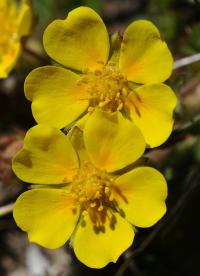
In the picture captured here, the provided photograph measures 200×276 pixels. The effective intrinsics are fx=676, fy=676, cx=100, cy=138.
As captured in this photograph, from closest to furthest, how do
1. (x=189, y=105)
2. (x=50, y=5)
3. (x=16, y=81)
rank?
(x=189, y=105) < (x=50, y=5) < (x=16, y=81)

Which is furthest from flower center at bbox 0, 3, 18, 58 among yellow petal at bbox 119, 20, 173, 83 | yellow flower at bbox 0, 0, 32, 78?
yellow petal at bbox 119, 20, 173, 83

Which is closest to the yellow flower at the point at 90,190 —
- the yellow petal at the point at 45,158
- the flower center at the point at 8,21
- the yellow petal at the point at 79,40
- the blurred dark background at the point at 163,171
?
the yellow petal at the point at 45,158

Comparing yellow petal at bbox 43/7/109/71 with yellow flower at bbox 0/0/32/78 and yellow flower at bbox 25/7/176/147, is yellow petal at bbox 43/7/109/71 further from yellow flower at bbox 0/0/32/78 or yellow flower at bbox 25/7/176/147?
yellow flower at bbox 0/0/32/78

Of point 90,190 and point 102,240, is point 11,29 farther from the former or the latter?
point 102,240

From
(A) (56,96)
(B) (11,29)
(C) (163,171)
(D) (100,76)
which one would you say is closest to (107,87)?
(D) (100,76)

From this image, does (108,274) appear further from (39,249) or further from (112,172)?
(112,172)

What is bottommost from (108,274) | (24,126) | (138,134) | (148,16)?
(108,274)

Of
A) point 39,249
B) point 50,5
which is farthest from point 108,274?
point 50,5
